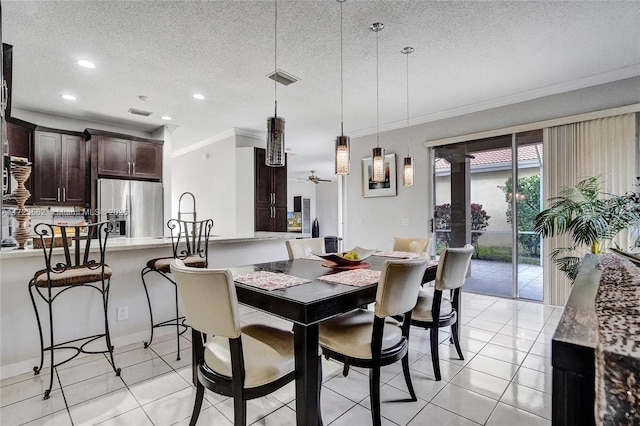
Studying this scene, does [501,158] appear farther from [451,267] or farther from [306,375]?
[306,375]

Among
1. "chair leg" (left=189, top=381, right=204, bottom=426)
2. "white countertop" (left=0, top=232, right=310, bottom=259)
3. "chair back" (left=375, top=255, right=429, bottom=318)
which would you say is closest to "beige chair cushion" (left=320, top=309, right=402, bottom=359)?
"chair back" (left=375, top=255, right=429, bottom=318)

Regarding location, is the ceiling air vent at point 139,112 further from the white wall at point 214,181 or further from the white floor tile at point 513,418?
the white floor tile at point 513,418

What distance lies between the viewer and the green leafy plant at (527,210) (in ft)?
13.2

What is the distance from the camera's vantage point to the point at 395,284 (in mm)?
1605

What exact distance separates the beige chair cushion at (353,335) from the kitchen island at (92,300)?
1.82 meters

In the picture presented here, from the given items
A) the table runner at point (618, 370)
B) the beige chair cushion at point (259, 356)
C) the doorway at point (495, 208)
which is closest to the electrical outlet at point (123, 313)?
the beige chair cushion at point (259, 356)

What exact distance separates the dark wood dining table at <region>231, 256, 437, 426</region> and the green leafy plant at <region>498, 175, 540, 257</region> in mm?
3362

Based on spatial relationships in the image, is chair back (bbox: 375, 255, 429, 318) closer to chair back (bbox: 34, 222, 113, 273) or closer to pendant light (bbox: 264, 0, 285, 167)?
pendant light (bbox: 264, 0, 285, 167)

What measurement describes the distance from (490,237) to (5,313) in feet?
17.2

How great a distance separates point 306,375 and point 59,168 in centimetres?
498

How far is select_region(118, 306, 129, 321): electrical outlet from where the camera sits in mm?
2783

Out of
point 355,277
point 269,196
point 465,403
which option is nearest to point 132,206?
point 269,196

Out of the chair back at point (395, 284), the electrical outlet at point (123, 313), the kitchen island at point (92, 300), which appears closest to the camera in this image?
the chair back at point (395, 284)

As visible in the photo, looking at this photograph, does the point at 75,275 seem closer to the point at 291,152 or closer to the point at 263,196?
the point at 263,196
